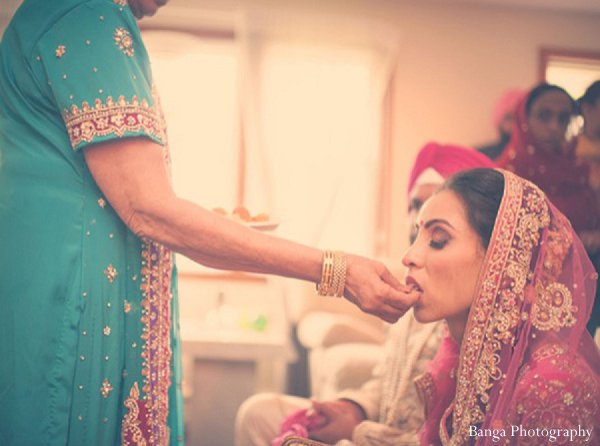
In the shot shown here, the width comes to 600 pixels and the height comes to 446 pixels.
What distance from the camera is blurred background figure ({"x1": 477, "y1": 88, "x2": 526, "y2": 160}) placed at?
16.1 feet

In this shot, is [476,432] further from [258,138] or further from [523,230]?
[258,138]

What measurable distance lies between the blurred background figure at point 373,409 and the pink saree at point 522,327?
0.50 metres

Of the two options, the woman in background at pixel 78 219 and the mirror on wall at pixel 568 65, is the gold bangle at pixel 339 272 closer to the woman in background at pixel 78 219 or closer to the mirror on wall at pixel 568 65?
the woman in background at pixel 78 219

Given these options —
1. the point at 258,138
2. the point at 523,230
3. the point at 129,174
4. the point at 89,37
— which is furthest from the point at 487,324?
the point at 258,138

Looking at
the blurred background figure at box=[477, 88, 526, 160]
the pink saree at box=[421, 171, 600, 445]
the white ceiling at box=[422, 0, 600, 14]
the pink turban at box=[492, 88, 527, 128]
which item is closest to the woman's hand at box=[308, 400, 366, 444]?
the pink saree at box=[421, 171, 600, 445]

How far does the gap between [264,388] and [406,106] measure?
2.51 metres

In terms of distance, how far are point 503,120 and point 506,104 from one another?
5.9 inches

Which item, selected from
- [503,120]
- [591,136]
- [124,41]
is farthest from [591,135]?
[124,41]

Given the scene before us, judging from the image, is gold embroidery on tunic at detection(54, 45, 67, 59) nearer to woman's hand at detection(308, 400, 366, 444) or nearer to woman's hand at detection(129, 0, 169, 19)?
woman's hand at detection(129, 0, 169, 19)

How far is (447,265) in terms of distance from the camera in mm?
1567

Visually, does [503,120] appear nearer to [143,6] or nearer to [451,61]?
[451,61]

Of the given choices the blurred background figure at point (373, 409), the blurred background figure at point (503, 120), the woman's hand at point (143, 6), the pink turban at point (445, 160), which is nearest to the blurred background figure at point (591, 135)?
the pink turban at point (445, 160)

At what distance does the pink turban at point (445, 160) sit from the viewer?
9.19ft

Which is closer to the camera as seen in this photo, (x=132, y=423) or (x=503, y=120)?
(x=132, y=423)
